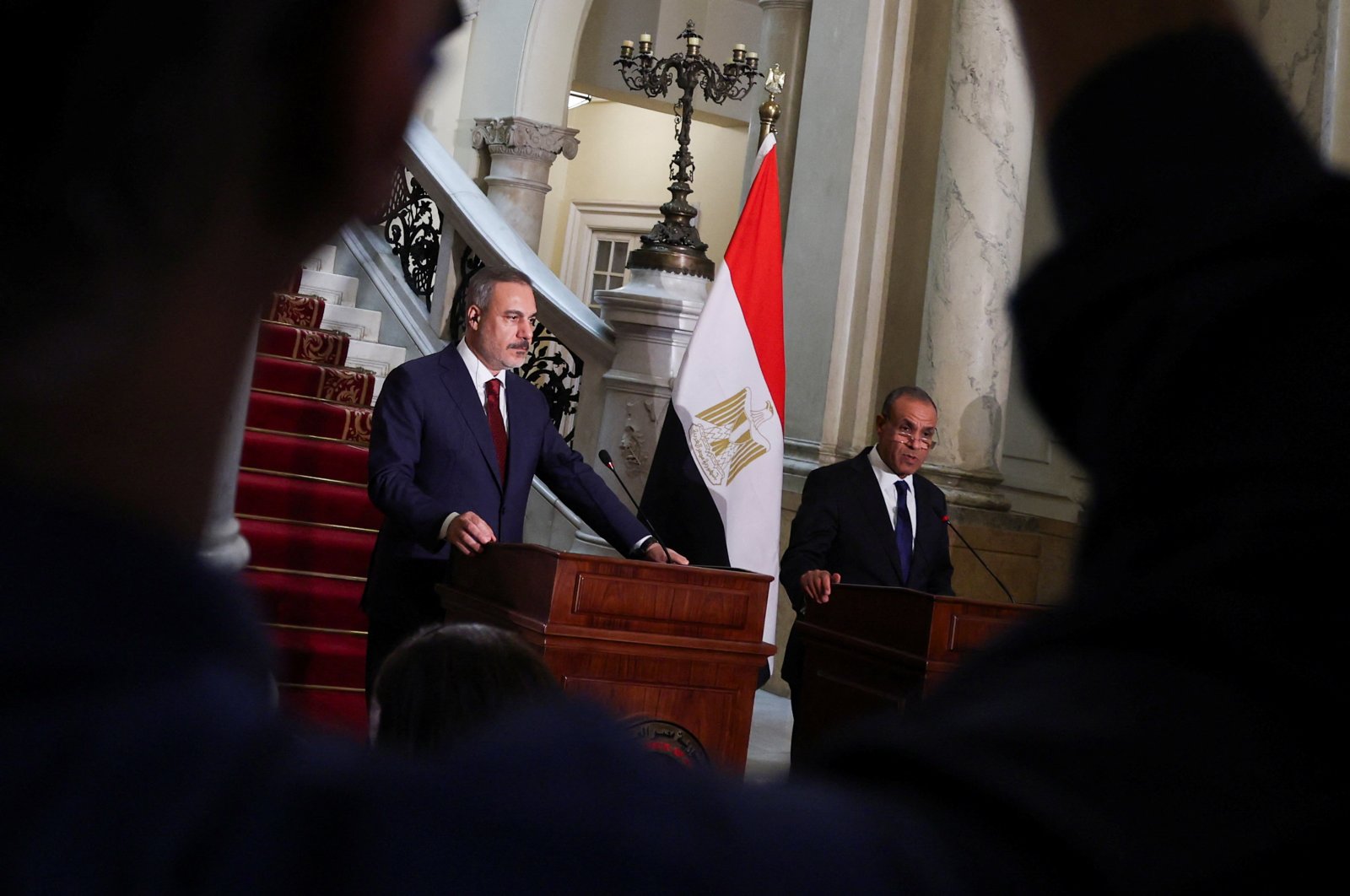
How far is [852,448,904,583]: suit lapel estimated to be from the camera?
583 cm

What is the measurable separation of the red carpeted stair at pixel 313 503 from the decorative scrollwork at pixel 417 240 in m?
0.99

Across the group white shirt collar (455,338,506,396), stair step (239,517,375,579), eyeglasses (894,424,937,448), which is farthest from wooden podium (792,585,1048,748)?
stair step (239,517,375,579)

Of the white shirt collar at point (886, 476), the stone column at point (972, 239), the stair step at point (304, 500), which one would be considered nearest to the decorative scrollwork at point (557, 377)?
the stair step at point (304, 500)

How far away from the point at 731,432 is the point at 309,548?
221 cm

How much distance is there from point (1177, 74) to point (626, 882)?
0.73ft

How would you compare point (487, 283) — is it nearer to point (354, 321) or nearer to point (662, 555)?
point (662, 555)

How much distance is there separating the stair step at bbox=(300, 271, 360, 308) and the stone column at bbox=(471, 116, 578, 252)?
4.07 meters

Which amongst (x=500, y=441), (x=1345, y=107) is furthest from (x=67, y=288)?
(x=1345, y=107)

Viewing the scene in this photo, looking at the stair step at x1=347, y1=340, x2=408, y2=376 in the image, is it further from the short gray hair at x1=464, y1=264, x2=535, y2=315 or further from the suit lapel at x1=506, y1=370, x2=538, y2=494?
the suit lapel at x1=506, y1=370, x2=538, y2=494

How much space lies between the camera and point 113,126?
23 centimetres

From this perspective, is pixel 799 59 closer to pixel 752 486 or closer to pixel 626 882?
pixel 752 486

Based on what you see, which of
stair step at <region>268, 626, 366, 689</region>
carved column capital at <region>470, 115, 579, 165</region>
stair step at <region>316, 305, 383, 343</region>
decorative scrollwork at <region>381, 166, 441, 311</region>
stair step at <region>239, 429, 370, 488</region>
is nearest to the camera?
stair step at <region>268, 626, 366, 689</region>

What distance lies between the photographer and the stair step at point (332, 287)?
9.37 m

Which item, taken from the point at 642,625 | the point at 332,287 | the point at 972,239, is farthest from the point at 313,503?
the point at 972,239
